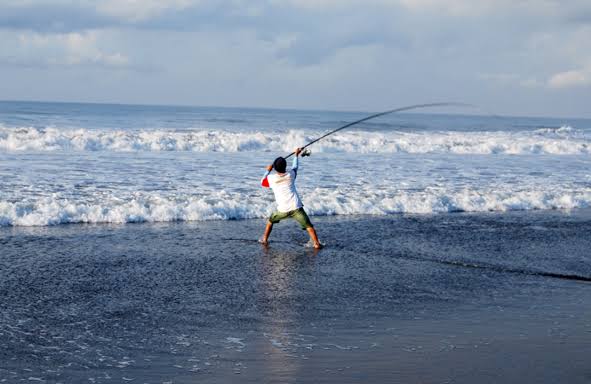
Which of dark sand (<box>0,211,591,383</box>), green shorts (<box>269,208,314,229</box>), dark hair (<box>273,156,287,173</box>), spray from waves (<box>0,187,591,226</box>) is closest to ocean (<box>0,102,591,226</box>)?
spray from waves (<box>0,187,591,226</box>)

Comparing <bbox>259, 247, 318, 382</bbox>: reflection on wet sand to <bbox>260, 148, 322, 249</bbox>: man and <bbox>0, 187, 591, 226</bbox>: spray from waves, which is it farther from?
<bbox>0, 187, 591, 226</bbox>: spray from waves

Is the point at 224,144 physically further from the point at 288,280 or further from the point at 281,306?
the point at 281,306

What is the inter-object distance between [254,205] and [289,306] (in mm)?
6169

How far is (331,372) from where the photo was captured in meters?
5.30

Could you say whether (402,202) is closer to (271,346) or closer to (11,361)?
(271,346)

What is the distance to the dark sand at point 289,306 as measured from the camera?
5.42 m

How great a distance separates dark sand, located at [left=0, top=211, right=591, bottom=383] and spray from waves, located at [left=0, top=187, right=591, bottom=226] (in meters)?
0.57

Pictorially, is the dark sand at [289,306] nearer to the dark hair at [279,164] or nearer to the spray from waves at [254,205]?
the spray from waves at [254,205]

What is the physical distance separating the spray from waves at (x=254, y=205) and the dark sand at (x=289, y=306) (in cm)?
57

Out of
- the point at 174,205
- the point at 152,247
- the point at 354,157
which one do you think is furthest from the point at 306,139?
the point at 152,247

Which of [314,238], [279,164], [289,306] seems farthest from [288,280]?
[279,164]

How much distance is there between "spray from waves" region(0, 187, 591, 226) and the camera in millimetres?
11695

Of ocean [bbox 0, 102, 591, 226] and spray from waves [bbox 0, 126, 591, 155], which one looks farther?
spray from waves [bbox 0, 126, 591, 155]

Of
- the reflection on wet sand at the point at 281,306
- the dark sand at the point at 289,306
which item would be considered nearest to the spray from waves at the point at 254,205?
the dark sand at the point at 289,306
